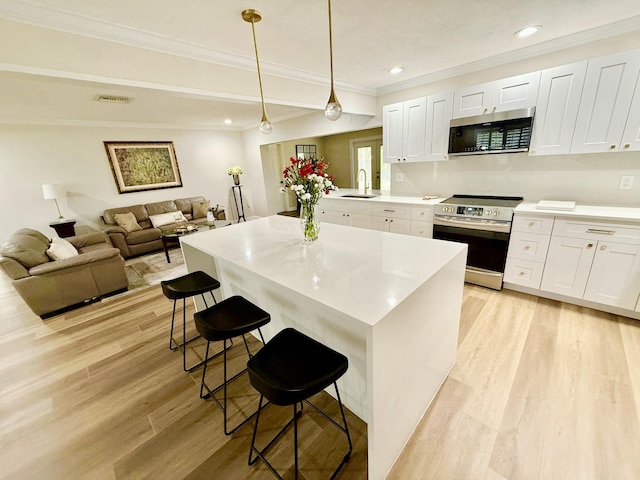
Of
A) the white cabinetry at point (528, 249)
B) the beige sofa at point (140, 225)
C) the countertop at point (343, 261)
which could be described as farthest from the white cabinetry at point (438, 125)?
the beige sofa at point (140, 225)

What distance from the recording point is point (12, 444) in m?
1.57

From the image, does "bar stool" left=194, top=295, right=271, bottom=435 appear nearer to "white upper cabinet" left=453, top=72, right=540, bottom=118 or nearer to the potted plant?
"white upper cabinet" left=453, top=72, right=540, bottom=118

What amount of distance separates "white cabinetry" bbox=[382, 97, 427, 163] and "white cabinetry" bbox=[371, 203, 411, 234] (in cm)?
→ 68

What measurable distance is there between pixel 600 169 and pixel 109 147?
737 cm

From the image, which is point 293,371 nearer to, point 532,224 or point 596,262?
point 532,224

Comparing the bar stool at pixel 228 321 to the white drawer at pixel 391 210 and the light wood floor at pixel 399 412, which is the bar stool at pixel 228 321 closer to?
the light wood floor at pixel 399 412

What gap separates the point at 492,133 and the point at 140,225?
20.0 ft

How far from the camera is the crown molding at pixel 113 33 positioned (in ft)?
5.00

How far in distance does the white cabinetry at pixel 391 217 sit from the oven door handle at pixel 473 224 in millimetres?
394

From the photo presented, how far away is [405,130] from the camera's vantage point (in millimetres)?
3482

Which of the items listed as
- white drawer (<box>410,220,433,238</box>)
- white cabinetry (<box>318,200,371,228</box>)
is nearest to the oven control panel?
white drawer (<box>410,220,433,238</box>)

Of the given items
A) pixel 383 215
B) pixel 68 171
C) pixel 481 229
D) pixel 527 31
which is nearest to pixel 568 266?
pixel 481 229

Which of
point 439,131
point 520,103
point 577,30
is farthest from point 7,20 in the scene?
point 577,30

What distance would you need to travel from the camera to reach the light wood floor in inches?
53.9
